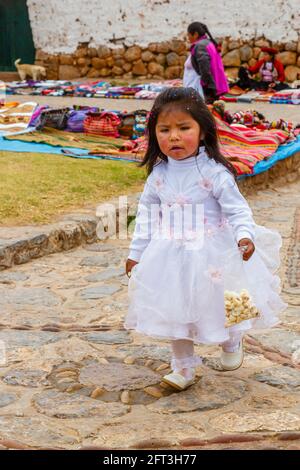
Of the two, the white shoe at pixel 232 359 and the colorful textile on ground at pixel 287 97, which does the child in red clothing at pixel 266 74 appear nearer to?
the colorful textile on ground at pixel 287 97

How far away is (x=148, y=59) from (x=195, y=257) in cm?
1391

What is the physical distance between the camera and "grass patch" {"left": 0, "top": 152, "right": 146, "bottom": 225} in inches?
225

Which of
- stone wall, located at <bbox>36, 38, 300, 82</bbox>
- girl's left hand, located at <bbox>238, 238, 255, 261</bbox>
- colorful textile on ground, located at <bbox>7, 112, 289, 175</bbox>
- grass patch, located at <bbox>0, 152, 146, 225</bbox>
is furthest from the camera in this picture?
stone wall, located at <bbox>36, 38, 300, 82</bbox>

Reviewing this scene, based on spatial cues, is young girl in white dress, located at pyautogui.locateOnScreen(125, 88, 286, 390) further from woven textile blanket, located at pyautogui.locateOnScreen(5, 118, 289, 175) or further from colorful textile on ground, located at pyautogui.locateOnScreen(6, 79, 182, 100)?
colorful textile on ground, located at pyautogui.locateOnScreen(6, 79, 182, 100)

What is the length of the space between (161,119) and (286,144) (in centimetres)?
572

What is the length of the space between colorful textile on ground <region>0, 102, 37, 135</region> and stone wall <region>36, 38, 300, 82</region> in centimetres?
673

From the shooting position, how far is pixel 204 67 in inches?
348

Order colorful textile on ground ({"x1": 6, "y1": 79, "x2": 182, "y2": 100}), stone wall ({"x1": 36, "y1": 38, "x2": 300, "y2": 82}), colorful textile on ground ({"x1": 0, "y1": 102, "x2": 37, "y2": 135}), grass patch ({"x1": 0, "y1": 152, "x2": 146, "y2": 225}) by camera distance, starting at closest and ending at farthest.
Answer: grass patch ({"x1": 0, "y1": 152, "x2": 146, "y2": 225}), colorful textile on ground ({"x1": 0, "y1": 102, "x2": 37, "y2": 135}), colorful textile on ground ({"x1": 6, "y1": 79, "x2": 182, "y2": 100}), stone wall ({"x1": 36, "y1": 38, "x2": 300, "y2": 82})

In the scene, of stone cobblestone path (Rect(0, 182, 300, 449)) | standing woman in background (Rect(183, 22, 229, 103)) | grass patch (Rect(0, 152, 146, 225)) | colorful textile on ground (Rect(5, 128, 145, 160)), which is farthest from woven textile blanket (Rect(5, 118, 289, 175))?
stone cobblestone path (Rect(0, 182, 300, 449))

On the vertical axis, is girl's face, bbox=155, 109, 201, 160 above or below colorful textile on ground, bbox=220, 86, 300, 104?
above

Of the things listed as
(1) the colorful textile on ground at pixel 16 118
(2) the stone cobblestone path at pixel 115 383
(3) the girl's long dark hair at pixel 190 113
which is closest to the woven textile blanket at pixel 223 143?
(1) the colorful textile on ground at pixel 16 118

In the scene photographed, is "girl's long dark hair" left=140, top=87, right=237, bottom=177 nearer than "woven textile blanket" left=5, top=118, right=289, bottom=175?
Yes

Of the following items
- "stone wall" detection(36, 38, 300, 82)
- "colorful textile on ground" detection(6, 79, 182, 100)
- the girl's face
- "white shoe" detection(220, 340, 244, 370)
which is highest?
the girl's face

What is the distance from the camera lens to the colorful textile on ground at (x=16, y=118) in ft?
29.5
